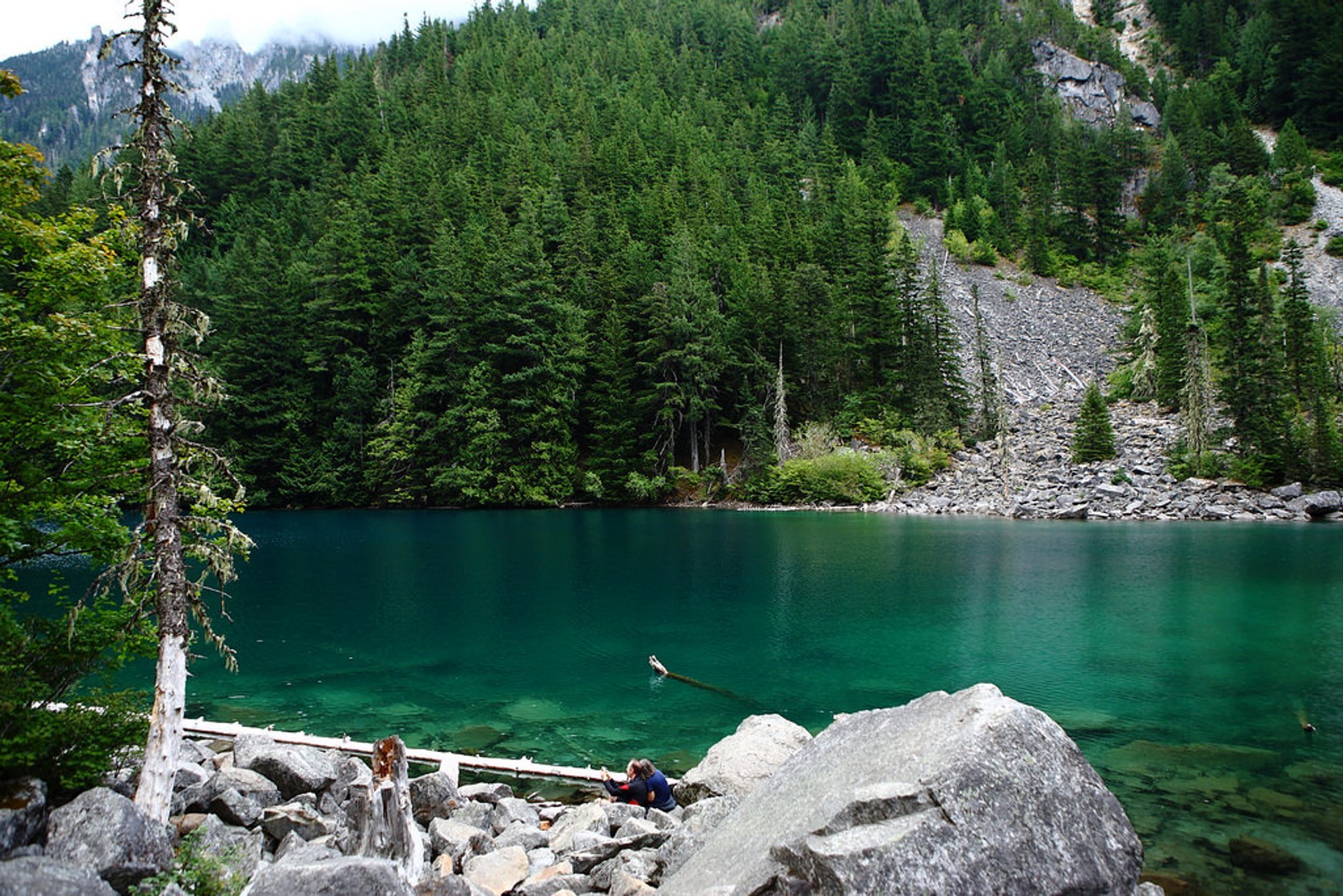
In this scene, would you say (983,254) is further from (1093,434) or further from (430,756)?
(430,756)

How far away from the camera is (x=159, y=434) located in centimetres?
920

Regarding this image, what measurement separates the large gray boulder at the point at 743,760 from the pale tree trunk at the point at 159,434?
689 cm

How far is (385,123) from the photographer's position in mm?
105062

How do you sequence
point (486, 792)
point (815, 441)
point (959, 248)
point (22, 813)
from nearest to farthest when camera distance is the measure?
1. point (22, 813)
2. point (486, 792)
3. point (815, 441)
4. point (959, 248)

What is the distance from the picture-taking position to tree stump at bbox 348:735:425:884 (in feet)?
24.2

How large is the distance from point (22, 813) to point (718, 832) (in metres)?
6.86

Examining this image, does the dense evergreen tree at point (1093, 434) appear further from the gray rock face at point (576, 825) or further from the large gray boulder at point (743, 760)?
the gray rock face at point (576, 825)

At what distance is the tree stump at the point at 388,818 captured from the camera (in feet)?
24.2

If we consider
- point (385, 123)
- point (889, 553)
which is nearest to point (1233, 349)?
point (889, 553)

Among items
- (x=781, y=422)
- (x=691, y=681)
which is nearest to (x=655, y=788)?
(x=691, y=681)

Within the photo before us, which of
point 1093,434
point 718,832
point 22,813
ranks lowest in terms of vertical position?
point 718,832

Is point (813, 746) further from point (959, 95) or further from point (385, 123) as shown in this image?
point (959, 95)

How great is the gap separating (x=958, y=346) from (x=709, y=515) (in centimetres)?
3297

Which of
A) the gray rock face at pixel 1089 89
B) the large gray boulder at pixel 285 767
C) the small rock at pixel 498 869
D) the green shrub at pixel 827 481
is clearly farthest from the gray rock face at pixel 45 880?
the gray rock face at pixel 1089 89
